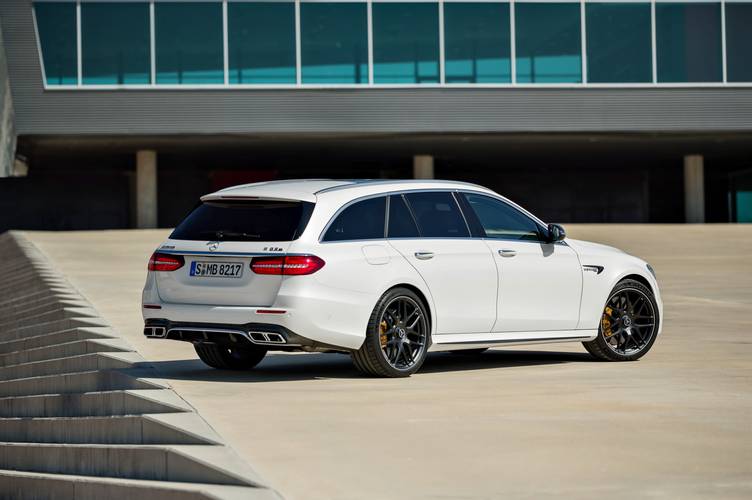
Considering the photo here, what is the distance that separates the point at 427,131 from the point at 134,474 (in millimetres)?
32322

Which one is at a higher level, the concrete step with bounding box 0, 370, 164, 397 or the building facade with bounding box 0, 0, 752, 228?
the building facade with bounding box 0, 0, 752, 228

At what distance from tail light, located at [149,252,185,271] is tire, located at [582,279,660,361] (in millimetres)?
3689

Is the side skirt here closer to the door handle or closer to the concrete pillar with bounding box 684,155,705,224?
the door handle

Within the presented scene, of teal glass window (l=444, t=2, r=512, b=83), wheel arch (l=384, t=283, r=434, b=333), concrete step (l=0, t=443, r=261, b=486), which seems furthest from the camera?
teal glass window (l=444, t=2, r=512, b=83)

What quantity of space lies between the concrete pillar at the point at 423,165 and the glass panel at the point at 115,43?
9271 mm

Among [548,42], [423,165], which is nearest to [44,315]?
[548,42]

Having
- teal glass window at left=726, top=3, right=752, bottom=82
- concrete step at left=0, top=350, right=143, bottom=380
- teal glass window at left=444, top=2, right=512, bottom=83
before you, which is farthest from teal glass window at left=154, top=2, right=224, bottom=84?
concrete step at left=0, top=350, right=143, bottom=380

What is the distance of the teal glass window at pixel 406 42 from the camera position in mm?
37500

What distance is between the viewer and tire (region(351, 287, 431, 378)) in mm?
9391

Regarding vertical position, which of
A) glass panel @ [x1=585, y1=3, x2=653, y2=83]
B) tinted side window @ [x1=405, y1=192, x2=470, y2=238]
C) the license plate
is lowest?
the license plate

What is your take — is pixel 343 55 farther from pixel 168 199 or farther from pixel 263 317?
pixel 263 317


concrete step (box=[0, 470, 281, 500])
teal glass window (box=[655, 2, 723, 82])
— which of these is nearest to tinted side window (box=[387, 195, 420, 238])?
concrete step (box=[0, 470, 281, 500])

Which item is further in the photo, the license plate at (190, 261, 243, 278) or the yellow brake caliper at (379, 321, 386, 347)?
the yellow brake caliper at (379, 321, 386, 347)

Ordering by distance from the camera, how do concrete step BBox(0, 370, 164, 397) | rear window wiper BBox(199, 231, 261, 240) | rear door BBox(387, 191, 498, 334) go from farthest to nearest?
1. rear door BBox(387, 191, 498, 334)
2. rear window wiper BBox(199, 231, 261, 240)
3. concrete step BBox(0, 370, 164, 397)
